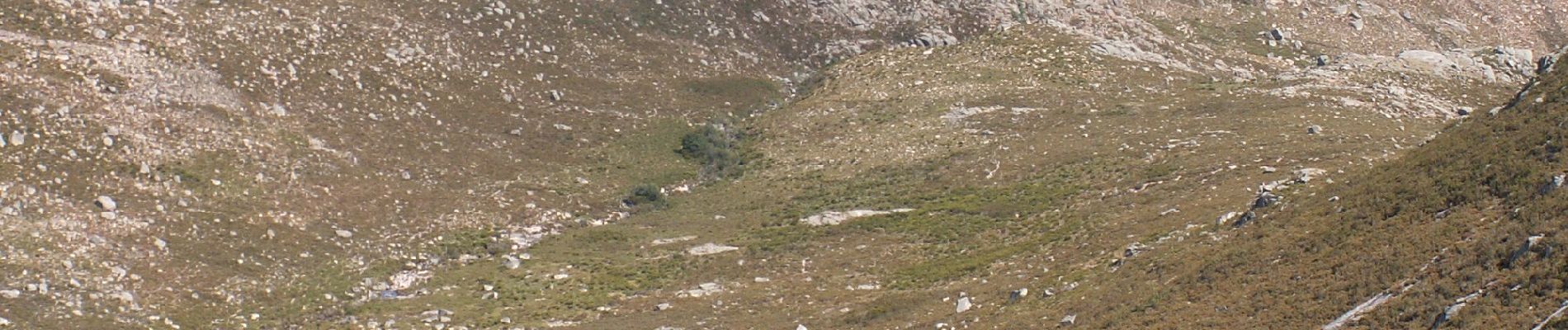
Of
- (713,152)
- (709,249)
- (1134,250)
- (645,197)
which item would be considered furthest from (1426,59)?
(645,197)

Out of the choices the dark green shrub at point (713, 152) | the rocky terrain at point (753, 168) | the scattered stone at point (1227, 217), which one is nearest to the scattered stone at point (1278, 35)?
the rocky terrain at point (753, 168)

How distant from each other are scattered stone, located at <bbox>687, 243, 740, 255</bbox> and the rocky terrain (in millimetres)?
331

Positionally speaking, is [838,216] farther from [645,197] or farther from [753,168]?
[645,197]

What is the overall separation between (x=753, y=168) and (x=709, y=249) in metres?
12.5

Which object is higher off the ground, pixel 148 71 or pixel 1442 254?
pixel 148 71

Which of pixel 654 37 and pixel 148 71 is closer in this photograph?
pixel 148 71

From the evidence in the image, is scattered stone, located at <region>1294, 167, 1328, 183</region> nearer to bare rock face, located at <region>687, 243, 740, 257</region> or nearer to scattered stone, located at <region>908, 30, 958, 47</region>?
bare rock face, located at <region>687, 243, 740, 257</region>

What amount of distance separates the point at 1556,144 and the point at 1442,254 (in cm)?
790

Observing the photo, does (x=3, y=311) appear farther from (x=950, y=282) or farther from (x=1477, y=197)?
(x=1477, y=197)

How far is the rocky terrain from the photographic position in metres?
47.9

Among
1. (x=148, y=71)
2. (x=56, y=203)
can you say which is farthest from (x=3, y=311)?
(x=148, y=71)

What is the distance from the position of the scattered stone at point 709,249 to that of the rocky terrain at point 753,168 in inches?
13.0

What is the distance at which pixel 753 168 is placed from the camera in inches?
3233

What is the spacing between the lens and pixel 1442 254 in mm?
39062
